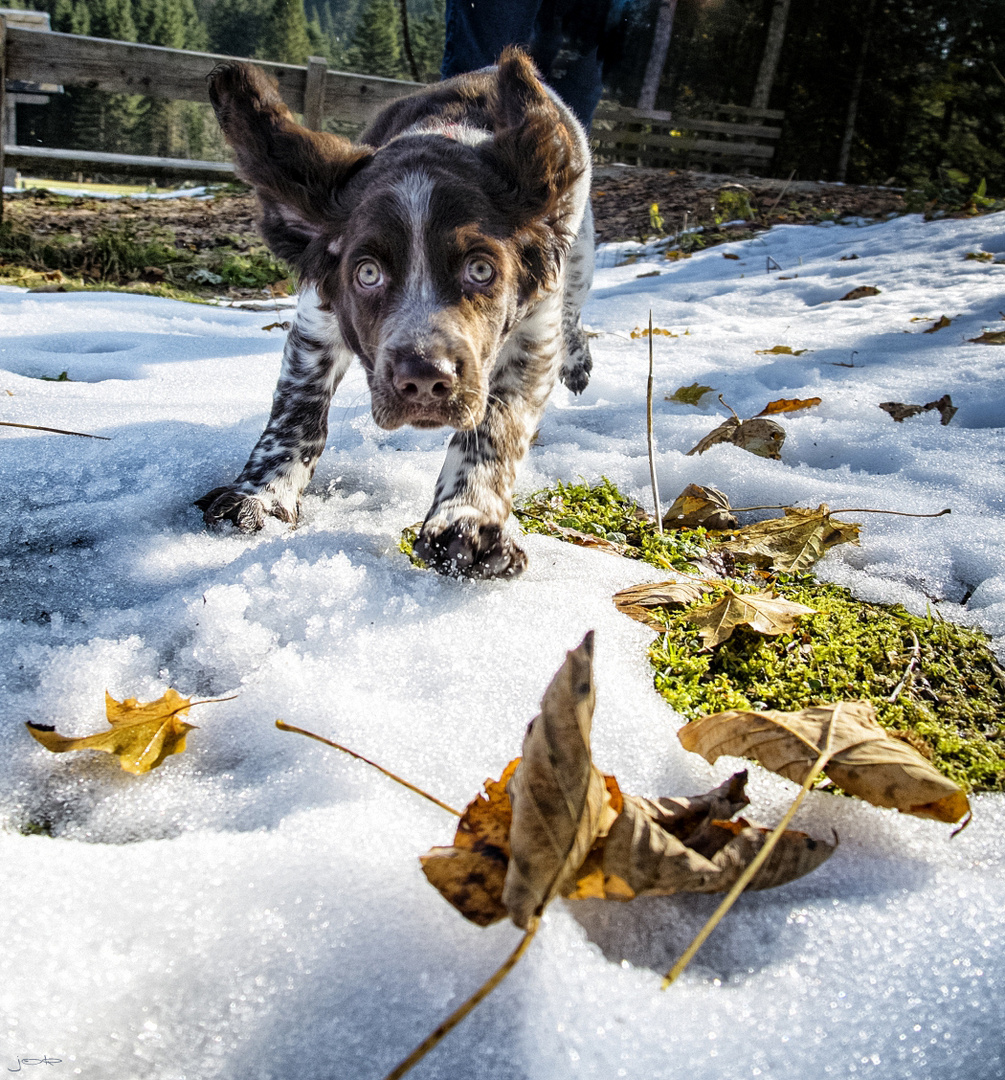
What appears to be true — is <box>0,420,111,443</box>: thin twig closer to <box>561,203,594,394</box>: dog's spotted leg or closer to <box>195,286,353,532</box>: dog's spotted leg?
<box>195,286,353,532</box>: dog's spotted leg

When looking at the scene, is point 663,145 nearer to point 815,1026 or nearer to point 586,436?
point 586,436

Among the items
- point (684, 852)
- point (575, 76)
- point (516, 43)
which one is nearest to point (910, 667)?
point (684, 852)

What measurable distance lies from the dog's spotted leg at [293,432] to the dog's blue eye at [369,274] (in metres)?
0.38

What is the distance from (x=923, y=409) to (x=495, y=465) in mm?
1888

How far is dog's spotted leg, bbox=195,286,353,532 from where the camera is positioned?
82.7 inches

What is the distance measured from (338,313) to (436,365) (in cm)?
65

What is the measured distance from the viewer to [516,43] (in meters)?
3.89

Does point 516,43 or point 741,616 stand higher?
point 516,43

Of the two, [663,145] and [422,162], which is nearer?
[422,162]

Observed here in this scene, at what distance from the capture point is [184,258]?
743 cm

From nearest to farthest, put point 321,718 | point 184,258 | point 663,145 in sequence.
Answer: point 321,718 → point 184,258 → point 663,145

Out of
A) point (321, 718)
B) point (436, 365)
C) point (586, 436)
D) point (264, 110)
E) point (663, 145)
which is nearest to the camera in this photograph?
point (321, 718)

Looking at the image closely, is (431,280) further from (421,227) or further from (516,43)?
(516,43)

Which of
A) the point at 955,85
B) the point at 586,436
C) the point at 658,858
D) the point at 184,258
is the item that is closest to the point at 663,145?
the point at 955,85
